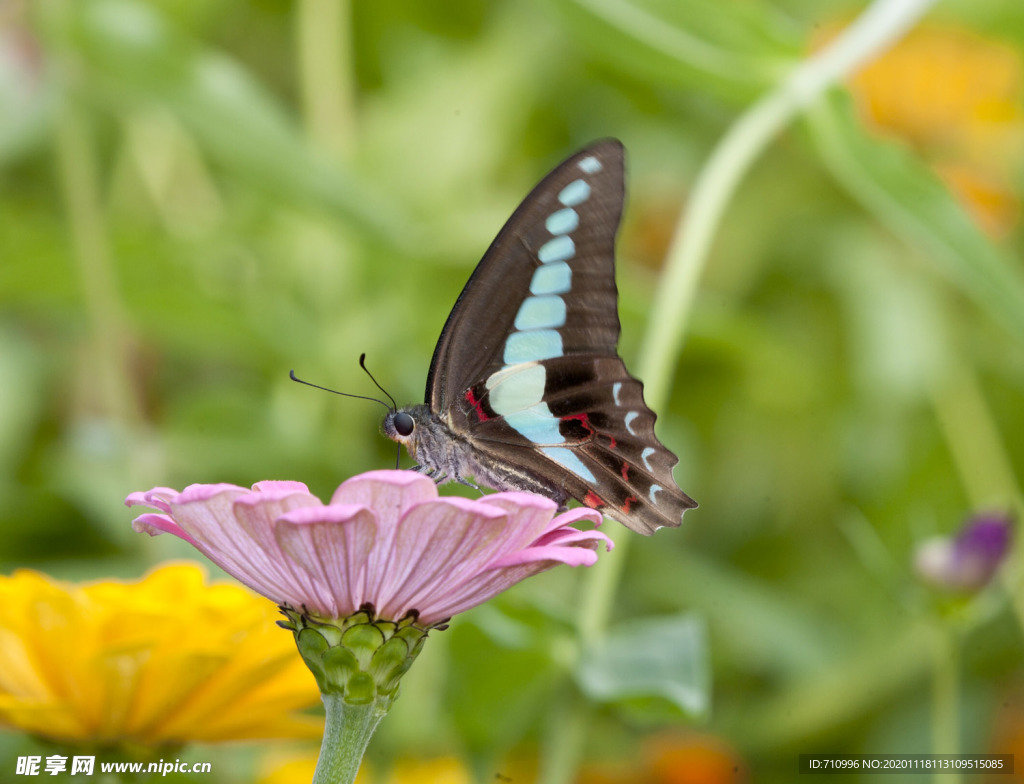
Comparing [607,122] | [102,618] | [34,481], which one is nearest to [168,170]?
[34,481]

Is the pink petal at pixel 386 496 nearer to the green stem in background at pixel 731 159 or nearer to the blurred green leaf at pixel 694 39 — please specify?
the green stem in background at pixel 731 159

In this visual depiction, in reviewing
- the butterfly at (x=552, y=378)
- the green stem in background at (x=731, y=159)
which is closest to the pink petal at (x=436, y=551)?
the butterfly at (x=552, y=378)

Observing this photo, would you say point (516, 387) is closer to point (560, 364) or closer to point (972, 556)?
point (560, 364)

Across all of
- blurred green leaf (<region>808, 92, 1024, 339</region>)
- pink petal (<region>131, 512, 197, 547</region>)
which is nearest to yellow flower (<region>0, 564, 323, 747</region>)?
pink petal (<region>131, 512, 197, 547</region>)

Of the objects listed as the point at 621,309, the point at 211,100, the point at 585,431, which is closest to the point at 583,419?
the point at 585,431

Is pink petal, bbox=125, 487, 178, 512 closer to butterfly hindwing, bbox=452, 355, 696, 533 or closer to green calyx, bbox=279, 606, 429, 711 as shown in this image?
green calyx, bbox=279, 606, 429, 711

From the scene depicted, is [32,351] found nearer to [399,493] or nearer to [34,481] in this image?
[34,481]
